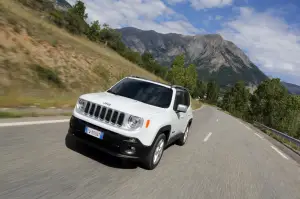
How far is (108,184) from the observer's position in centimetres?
482

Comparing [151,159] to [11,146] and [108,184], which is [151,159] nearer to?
[108,184]

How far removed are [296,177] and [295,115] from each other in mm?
38783

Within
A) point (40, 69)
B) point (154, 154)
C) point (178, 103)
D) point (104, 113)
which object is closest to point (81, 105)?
point (104, 113)

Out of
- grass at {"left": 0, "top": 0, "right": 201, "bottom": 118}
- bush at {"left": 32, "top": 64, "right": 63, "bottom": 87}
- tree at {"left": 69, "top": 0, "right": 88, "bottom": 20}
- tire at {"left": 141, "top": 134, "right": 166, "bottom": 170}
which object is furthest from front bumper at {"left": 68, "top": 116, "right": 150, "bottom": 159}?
tree at {"left": 69, "top": 0, "right": 88, "bottom": 20}

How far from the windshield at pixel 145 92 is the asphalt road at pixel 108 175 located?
1.45 metres

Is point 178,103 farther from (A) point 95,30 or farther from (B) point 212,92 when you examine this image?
(B) point 212,92

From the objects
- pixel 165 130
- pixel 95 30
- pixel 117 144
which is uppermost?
pixel 95 30

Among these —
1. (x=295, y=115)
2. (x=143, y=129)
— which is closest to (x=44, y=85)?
(x=143, y=129)

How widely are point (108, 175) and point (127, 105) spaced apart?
1.40 meters

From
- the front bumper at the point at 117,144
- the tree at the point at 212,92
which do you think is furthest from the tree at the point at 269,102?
the tree at the point at 212,92

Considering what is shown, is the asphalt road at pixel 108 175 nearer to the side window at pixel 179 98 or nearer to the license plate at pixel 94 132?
the license plate at pixel 94 132

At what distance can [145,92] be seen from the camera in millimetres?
7016

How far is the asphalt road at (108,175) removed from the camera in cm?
429

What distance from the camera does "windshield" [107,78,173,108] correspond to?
22.4 feet
